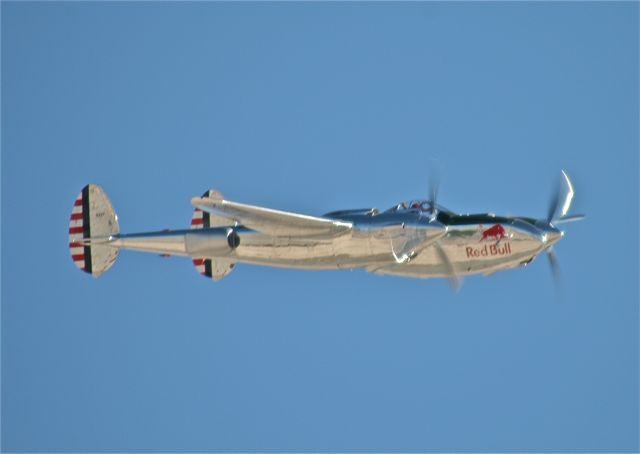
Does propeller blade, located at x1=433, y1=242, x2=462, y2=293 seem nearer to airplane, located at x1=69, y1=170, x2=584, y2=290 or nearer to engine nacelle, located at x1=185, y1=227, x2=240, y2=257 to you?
airplane, located at x1=69, y1=170, x2=584, y2=290

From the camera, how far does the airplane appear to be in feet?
149

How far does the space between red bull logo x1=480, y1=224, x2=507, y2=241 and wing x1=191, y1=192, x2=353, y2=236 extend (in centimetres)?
546

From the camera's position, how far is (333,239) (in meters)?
45.4

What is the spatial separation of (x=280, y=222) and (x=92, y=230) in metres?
8.54

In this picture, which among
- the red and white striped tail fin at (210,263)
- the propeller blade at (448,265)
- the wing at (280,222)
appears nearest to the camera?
the wing at (280,222)

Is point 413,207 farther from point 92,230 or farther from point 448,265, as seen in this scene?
point 92,230

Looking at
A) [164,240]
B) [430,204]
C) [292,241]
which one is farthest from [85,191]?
[430,204]

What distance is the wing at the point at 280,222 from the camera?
143ft

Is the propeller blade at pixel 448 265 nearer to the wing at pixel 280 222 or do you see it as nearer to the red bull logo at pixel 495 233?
the red bull logo at pixel 495 233

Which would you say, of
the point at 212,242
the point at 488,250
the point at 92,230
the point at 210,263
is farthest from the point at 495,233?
the point at 92,230

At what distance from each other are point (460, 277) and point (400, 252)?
443 centimetres

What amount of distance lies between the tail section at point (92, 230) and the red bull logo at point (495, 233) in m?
12.5

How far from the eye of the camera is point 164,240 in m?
46.7

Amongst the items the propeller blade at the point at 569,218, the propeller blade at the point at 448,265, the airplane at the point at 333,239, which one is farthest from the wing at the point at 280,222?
the propeller blade at the point at 569,218
